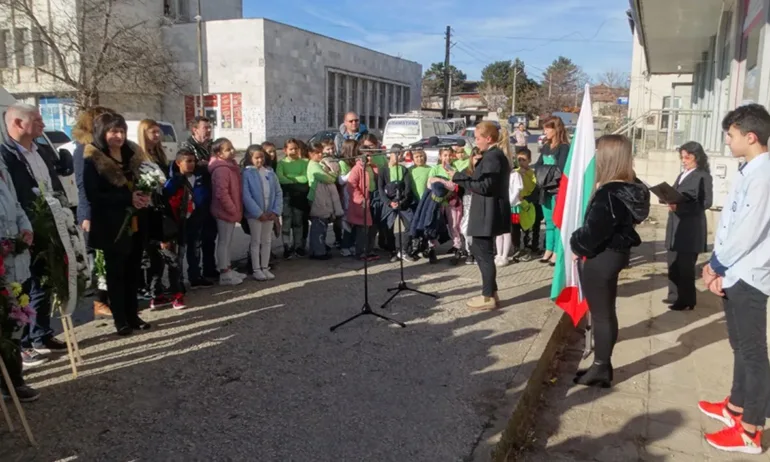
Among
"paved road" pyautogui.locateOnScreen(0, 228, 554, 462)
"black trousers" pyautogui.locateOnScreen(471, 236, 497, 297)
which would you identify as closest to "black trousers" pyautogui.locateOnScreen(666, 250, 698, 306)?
"paved road" pyautogui.locateOnScreen(0, 228, 554, 462)

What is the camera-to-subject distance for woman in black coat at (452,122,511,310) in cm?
564

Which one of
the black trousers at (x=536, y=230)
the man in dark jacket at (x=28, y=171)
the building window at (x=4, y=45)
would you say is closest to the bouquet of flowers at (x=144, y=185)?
the man in dark jacket at (x=28, y=171)

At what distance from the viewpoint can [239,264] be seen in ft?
25.9

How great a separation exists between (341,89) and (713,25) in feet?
105

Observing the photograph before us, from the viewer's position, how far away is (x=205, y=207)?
667 cm

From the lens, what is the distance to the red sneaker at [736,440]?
3.51 metres

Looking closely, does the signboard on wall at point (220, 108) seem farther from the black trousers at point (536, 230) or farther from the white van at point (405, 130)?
the black trousers at point (536, 230)

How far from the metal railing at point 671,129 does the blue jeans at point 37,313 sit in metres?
13.5

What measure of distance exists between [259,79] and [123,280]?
101 feet

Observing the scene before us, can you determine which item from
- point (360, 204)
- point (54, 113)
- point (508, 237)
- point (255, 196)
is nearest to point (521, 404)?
point (255, 196)

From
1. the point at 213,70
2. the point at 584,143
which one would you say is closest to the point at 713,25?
the point at 584,143

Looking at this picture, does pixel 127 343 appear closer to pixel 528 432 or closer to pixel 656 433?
pixel 528 432

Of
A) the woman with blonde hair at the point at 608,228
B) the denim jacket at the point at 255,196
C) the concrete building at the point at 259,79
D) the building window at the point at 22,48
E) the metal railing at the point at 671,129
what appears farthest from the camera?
the concrete building at the point at 259,79

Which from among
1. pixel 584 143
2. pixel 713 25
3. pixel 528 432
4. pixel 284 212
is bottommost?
pixel 528 432
